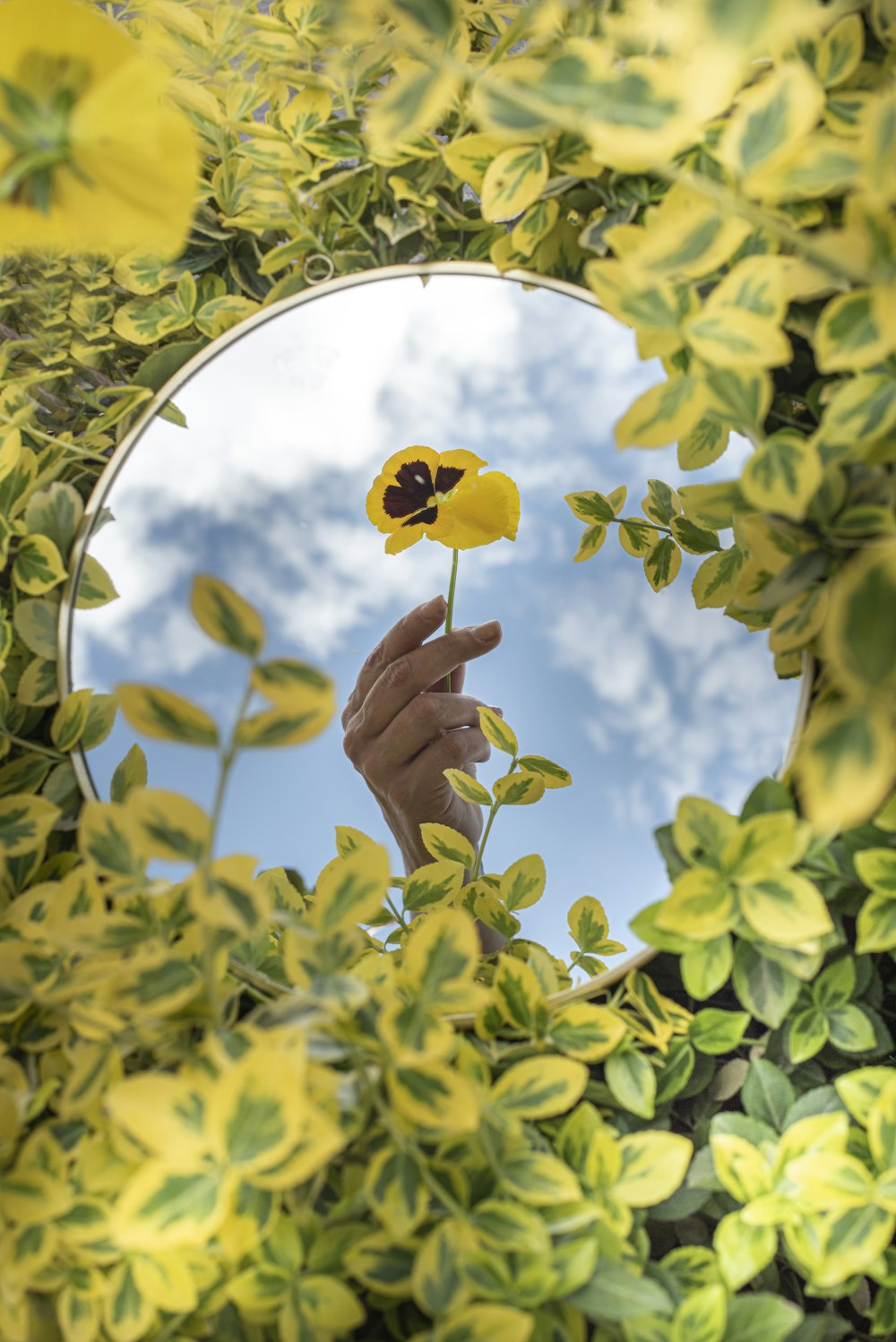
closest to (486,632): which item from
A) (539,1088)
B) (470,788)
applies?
(470,788)

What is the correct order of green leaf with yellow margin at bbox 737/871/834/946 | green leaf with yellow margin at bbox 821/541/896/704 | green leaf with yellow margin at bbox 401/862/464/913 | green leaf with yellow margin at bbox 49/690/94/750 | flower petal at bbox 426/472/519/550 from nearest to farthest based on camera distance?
green leaf with yellow margin at bbox 821/541/896/704 < green leaf with yellow margin at bbox 737/871/834/946 < green leaf with yellow margin at bbox 49/690/94/750 < green leaf with yellow margin at bbox 401/862/464/913 < flower petal at bbox 426/472/519/550

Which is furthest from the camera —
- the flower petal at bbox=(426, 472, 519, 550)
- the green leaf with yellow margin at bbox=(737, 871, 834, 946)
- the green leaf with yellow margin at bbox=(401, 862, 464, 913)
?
the flower petal at bbox=(426, 472, 519, 550)

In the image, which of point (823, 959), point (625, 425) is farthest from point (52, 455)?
point (823, 959)

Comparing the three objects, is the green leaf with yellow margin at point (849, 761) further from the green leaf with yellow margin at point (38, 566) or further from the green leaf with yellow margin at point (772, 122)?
the green leaf with yellow margin at point (38, 566)

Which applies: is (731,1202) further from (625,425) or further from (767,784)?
(625,425)

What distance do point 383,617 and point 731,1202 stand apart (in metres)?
0.46

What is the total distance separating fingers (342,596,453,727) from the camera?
2.31 ft

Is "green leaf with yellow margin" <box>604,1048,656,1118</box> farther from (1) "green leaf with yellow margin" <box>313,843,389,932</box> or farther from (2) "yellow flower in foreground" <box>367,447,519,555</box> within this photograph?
(2) "yellow flower in foreground" <box>367,447,519,555</box>

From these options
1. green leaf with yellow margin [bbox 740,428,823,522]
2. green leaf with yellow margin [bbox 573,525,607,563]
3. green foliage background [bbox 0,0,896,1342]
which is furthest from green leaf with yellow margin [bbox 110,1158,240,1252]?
green leaf with yellow margin [bbox 573,525,607,563]

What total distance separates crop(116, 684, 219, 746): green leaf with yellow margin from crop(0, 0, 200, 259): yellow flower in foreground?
0.12m

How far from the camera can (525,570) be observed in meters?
0.73

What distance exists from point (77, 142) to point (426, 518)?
0.43m

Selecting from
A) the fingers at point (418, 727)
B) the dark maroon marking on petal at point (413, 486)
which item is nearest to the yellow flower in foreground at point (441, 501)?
the dark maroon marking on petal at point (413, 486)

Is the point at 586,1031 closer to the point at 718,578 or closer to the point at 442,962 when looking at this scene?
the point at 442,962
